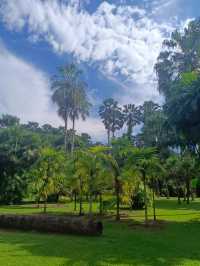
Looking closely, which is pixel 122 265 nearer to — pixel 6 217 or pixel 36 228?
pixel 36 228

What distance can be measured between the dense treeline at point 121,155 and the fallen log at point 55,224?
555 centimetres

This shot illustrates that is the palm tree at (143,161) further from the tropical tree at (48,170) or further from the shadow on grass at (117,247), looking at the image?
the tropical tree at (48,170)

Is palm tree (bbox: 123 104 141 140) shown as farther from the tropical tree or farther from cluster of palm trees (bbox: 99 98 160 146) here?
the tropical tree

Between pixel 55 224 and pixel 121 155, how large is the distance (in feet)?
29.3

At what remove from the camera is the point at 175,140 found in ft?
92.9

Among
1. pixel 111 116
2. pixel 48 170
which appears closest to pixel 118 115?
pixel 111 116

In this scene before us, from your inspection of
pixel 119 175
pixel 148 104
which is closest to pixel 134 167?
pixel 119 175

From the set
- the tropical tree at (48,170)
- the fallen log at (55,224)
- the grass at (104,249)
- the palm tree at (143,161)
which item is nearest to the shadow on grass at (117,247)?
the grass at (104,249)

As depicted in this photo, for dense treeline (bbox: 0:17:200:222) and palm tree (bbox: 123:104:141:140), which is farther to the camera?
palm tree (bbox: 123:104:141:140)

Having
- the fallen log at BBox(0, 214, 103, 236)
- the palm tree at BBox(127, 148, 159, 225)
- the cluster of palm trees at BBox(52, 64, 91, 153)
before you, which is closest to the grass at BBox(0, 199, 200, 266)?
the fallen log at BBox(0, 214, 103, 236)

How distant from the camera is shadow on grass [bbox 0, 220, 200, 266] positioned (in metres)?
11.4

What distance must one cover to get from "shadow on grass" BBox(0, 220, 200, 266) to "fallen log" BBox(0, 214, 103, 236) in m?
0.65

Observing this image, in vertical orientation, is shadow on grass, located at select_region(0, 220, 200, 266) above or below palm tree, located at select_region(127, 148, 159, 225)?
below

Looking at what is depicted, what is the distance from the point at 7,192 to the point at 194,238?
3112 cm
